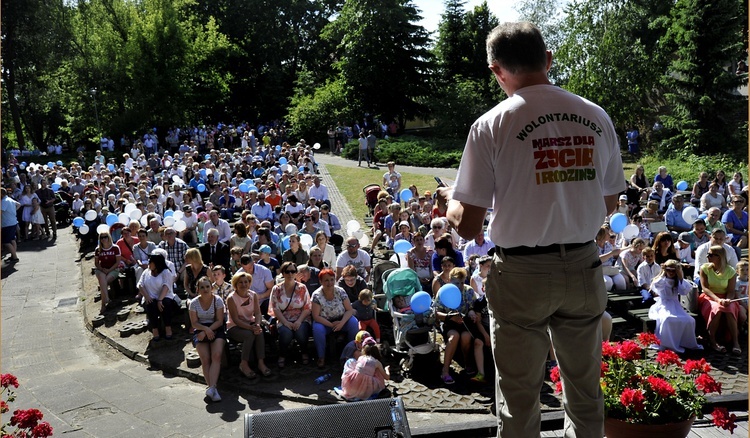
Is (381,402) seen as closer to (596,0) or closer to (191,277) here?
(191,277)

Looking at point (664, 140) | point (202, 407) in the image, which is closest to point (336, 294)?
point (202, 407)

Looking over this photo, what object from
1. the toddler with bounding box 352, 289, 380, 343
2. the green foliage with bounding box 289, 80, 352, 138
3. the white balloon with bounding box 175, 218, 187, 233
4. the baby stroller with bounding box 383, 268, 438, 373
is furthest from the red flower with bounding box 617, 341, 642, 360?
the green foliage with bounding box 289, 80, 352, 138

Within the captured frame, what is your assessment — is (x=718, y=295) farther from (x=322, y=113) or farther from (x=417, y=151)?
(x=322, y=113)

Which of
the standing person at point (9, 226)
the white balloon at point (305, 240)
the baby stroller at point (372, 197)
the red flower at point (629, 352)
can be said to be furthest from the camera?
the baby stroller at point (372, 197)

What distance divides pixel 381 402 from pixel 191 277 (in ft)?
23.5

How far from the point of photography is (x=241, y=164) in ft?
76.7

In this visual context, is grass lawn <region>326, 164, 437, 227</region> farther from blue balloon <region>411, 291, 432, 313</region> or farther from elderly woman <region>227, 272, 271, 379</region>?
blue balloon <region>411, 291, 432, 313</region>

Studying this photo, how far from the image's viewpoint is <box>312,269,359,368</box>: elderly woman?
8812 mm

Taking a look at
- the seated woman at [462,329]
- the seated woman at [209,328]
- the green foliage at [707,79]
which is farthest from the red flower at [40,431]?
the green foliage at [707,79]

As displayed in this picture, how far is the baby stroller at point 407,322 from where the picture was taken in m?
8.35

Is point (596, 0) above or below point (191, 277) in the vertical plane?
above

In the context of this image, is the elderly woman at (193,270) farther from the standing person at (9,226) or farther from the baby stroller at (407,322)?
the standing person at (9,226)

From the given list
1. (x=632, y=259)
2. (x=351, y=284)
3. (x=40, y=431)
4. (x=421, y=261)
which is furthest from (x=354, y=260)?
(x=40, y=431)

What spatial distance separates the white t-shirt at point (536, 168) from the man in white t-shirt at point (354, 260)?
25.5 feet
